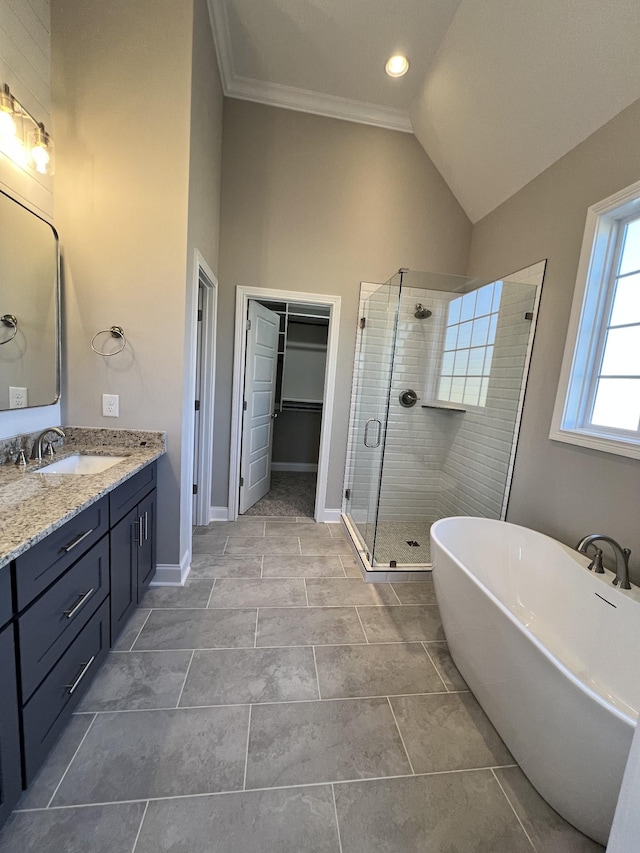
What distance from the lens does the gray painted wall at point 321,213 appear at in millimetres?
2809

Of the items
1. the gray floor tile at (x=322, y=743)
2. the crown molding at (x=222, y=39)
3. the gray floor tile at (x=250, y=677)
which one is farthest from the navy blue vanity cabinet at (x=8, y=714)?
the crown molding at (x=222, y=39)

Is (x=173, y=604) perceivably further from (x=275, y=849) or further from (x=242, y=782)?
(x=275, y=849)

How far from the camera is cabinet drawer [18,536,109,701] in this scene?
3.31ft

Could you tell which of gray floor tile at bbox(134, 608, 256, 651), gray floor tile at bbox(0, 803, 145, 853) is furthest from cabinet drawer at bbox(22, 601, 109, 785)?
gray floor tile at bbox(134, 608, 256, 651)

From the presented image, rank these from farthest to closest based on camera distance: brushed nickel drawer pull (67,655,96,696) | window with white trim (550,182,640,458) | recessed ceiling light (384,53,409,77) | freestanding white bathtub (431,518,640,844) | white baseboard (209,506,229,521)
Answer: white baseboard (209,506,229,521) < recessed ceiling light (384,53,409,77) < window with white trim (550,182,640,458) < brushed nickel drawer pull (67,655,96,696) < freestanding white bathtub (431,518,640,844)

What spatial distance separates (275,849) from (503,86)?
3.65 m

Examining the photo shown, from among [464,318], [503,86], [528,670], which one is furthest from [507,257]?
[528,670]

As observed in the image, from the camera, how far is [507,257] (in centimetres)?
263

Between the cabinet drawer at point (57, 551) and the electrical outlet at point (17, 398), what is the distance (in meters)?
0.74

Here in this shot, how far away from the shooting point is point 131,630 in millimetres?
1821

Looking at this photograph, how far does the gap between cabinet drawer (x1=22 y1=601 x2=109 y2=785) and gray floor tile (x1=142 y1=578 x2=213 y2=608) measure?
0.53 m

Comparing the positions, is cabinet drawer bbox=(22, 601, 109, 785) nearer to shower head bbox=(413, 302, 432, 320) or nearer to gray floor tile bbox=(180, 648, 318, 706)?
gray floor tile bbox=(180, 648, 318, 706)

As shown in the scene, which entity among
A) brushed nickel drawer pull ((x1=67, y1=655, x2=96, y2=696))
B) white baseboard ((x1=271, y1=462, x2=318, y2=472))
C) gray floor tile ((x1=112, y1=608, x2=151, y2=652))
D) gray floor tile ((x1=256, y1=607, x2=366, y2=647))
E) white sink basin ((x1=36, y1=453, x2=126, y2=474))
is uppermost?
white sink basin ((x1=36, y1=453, x2=126, y2=474))

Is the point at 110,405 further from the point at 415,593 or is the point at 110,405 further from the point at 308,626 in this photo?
the point at 415,593
